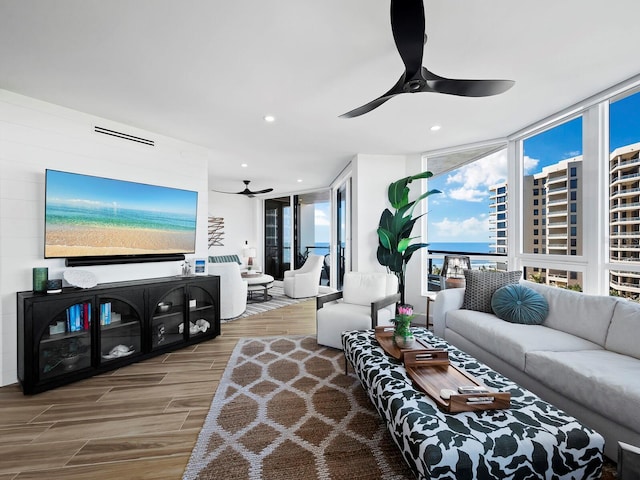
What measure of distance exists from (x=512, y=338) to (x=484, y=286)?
97 centimetres

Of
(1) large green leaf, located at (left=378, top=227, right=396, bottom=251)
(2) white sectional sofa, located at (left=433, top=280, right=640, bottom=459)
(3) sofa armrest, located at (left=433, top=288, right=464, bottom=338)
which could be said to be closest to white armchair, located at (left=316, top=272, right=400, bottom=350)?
(3) sofa armrest, located at (left=433, top=288, right=464, bottom=338)

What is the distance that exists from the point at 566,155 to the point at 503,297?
1785mm

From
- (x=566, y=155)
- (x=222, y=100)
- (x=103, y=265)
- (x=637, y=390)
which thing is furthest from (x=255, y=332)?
(x=566, y=155)

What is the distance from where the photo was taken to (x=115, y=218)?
121 inches

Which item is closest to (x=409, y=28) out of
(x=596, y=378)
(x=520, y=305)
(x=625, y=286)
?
(x=596, y=378)

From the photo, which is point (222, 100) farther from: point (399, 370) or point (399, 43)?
point (399, 370)


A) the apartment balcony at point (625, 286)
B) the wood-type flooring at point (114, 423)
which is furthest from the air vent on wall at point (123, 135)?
the apartment balcony at point (625, 286)

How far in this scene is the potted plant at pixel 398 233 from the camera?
408 centimetres

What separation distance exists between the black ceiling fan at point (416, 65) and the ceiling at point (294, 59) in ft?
0.98

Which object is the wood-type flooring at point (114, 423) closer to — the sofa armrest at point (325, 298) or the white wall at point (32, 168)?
the white wall at point (32, 168)

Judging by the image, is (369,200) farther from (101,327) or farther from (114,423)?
(114,423)

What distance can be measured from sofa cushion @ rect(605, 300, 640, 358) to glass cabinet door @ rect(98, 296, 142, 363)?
4124 millimetres

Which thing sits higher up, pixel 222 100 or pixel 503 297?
pixel 222 100

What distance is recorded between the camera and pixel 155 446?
174cm
